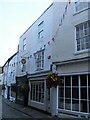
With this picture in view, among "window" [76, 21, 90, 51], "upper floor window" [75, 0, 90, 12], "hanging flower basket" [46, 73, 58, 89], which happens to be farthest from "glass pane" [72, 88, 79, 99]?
"upper floor window" [75, 0, 90, 12]

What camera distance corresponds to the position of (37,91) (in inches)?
949

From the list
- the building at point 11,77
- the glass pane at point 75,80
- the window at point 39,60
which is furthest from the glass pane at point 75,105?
the building at point 11,77

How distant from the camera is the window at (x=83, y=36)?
16156 millimetres

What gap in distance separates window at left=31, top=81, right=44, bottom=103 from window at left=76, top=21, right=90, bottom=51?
282 inches

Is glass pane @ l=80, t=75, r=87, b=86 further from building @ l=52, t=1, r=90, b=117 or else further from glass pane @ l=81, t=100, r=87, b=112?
glass pane @ l=81, t=100, r=87, b=112

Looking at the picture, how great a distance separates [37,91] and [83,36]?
9.34m

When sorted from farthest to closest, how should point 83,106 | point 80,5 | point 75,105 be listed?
point 80,5, point 75,105, point 83,106

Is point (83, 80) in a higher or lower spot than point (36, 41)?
lower

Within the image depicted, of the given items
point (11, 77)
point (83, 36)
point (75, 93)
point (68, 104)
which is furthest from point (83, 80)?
point (11, 77)

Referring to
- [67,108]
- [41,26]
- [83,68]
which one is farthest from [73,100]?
[41,26]

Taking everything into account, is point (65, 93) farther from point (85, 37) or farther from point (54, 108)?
point (85, 37)

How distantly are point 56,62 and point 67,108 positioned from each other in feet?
10.8

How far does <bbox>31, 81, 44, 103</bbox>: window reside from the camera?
2275 cm

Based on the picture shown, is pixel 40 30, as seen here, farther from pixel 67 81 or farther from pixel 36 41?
pixel 67 81
